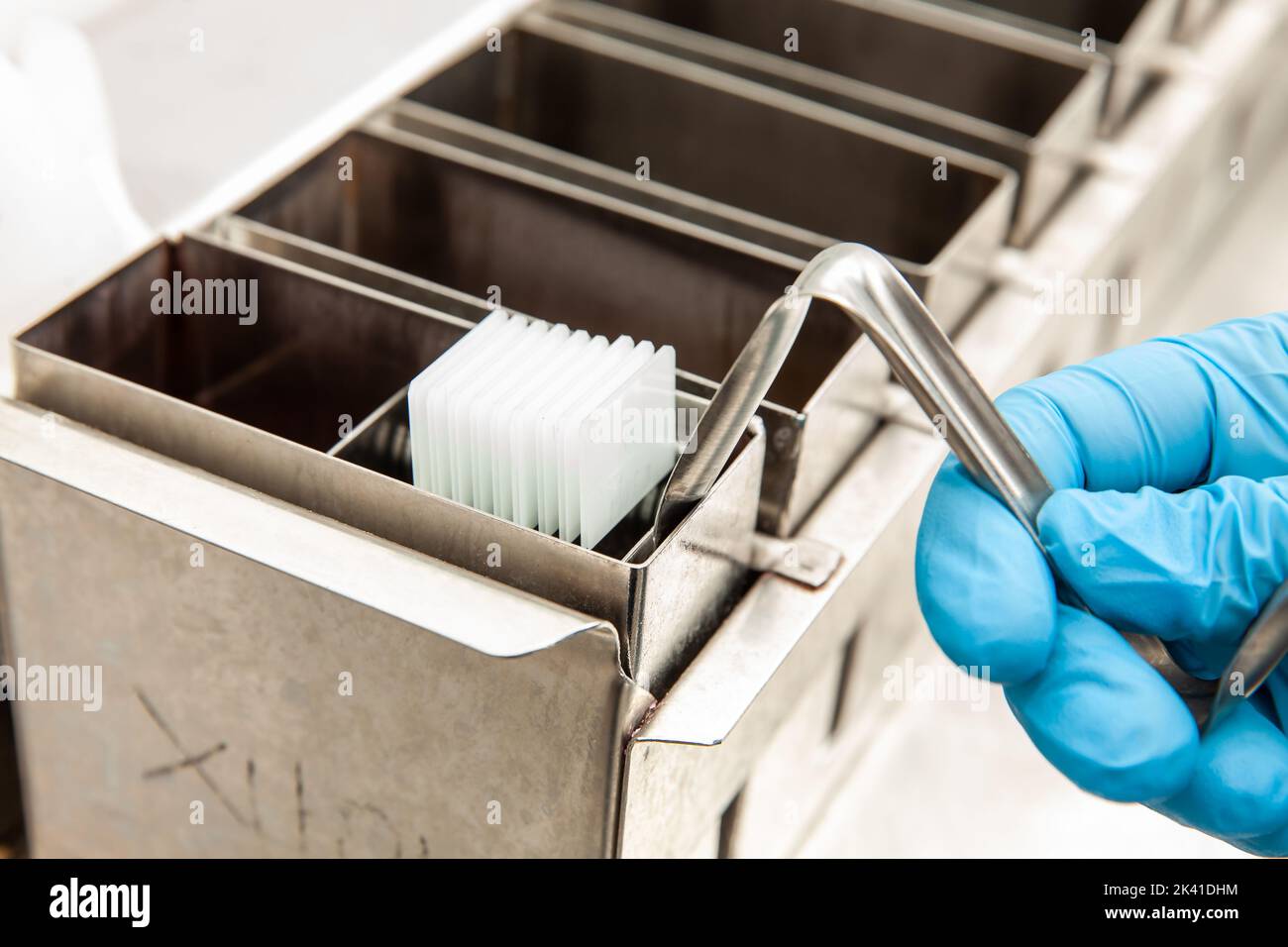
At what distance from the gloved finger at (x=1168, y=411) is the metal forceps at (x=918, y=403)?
7 cm

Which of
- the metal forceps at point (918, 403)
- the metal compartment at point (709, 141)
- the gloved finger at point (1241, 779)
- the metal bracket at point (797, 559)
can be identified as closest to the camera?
the metal forceps at point (918, 403)

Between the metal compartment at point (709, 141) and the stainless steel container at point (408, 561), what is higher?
the metal compartment at point (709, 141)

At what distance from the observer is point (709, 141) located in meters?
1.30

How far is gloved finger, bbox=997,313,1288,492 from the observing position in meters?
0.85

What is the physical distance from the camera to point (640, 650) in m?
0.78

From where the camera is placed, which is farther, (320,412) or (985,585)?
(320,412)

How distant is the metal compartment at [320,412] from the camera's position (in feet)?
2.58

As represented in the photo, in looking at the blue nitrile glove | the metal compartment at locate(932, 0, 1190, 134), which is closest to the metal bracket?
the blue nitrile glove

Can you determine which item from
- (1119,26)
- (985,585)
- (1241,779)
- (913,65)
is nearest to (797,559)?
(985,585)

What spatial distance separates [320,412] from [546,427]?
284 millimetres

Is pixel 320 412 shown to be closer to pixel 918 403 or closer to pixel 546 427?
pixel 546 427

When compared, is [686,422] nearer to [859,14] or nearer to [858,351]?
[858,351]

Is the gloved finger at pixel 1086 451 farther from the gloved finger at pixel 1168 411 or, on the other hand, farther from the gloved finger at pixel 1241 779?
the gloved finger at pixel 1241 779

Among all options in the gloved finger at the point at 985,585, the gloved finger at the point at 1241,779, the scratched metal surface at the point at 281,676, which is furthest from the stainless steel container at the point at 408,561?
the gloved finger at the point at 1241,779
